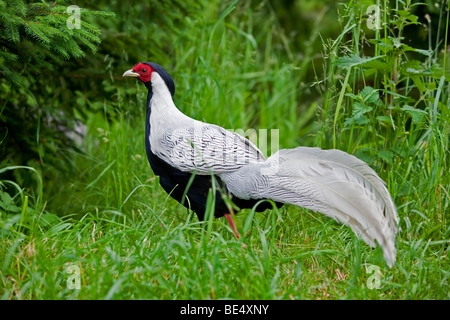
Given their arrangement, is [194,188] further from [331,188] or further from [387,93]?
[387,93]

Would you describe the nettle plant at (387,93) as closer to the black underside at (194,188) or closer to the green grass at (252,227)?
the green grass at (252,227)

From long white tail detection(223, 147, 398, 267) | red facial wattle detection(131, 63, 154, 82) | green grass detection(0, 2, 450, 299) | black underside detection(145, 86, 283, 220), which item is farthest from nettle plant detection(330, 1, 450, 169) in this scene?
red facial wattle detection(131, 63, 154, 82)

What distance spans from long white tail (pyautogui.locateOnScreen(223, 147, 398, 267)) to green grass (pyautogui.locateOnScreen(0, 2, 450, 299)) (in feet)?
0.43

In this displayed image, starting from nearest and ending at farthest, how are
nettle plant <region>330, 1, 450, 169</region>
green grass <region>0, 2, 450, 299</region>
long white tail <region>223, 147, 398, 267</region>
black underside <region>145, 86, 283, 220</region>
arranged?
green grass <region>0, 2, 450, 299</region>, long white tail <region>223, 147, 398, 267</region>, black underside <region>145, 86, 283, 220</region>, nettle plant <region>330, 1, 450, 169</region>

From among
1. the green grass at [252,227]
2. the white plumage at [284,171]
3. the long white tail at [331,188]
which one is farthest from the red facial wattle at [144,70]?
the long white tail at [331,188]

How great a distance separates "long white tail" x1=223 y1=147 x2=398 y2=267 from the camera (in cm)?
270

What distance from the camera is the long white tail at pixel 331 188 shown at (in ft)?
8.86

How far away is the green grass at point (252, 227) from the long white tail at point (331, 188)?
5.2 inches

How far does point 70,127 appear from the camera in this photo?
4.46 meters

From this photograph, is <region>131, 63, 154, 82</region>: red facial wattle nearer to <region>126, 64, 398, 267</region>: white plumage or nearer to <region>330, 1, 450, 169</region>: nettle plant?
<region>126, 64, 398, 267</region>: white plumage

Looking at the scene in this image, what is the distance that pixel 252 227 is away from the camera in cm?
343

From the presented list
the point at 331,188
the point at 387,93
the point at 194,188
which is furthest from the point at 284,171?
the point at 387,93
